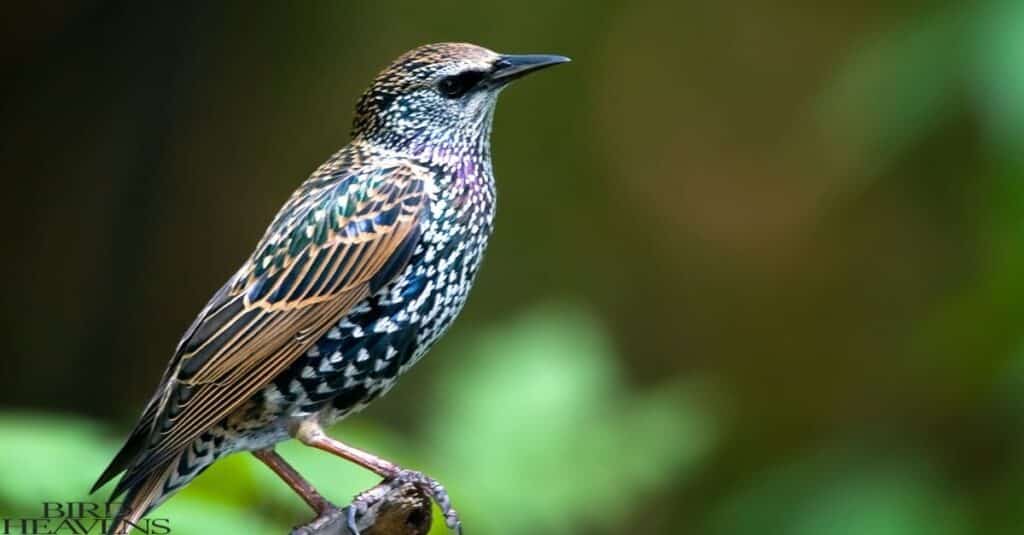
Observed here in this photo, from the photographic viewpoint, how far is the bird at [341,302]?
3.85 m

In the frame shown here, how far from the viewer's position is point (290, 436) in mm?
4098

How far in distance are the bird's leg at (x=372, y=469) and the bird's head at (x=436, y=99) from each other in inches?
34.5

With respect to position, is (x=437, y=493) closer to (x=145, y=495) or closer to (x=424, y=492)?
(x=424, y=492)

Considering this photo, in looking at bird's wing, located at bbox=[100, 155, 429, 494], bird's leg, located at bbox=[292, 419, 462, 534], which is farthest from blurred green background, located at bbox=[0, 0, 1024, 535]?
bird's leg, located at bbox=[292, 419, 462, 534]

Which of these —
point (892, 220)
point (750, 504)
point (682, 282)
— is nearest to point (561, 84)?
point (682, 282)

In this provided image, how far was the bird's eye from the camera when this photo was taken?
4.32 metres

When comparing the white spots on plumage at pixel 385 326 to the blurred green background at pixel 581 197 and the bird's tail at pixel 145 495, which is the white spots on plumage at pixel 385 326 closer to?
the bird's tail at pixel 145 495

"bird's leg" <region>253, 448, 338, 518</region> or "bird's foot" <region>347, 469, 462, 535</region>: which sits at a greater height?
"bird's foot" <region>347, 469, 462, 535</region>

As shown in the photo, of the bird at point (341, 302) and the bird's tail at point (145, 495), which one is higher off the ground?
the bird at point (341, 302)

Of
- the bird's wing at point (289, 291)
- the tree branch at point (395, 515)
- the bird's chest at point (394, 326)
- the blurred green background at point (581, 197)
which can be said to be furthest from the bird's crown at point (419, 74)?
the blurred green background at point (581, 197)

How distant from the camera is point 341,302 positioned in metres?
4.02

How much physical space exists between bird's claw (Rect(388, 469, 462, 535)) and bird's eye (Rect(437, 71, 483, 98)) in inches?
44.8

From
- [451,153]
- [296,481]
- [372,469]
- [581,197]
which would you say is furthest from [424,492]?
[581,197]

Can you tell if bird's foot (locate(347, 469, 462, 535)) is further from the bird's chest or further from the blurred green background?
the blurred green background
